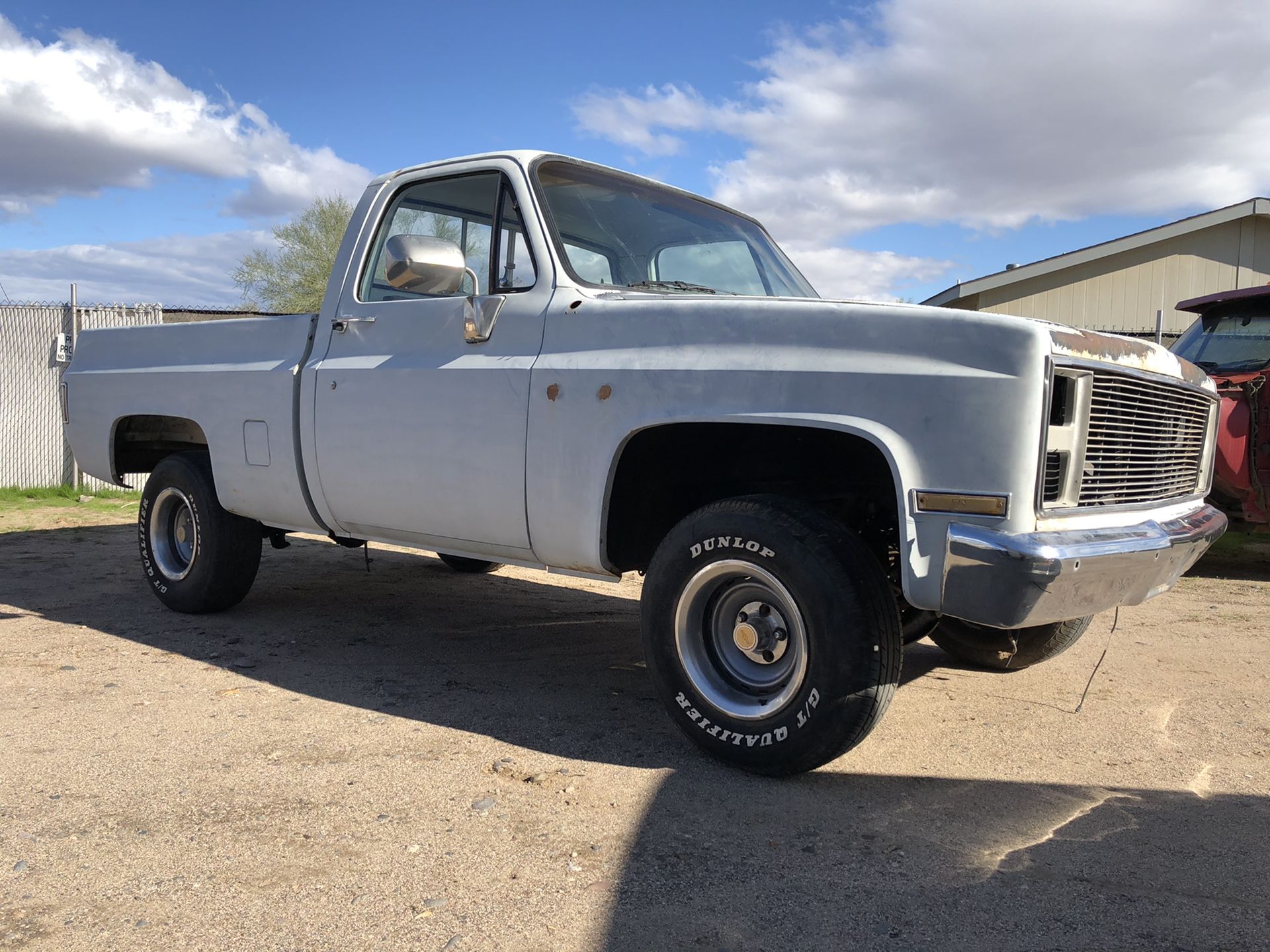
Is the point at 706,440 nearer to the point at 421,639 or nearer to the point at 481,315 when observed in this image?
the point at 481,315

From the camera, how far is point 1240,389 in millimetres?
6770

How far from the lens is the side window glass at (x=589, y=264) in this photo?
3887 mm

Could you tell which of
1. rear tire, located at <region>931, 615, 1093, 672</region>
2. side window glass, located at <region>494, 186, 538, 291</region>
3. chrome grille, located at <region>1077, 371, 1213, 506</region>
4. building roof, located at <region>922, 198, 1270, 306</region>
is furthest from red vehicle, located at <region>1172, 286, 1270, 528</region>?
building roof, located at <region>922, 198, 1270, 306</region>

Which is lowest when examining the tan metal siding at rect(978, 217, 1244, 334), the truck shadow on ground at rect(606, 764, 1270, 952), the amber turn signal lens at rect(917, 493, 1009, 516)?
the truck shadow on ground at rect(606, 764, 1270, 952)

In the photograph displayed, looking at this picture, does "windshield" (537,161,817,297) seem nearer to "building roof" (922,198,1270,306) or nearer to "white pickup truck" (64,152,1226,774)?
"white pickup truck" (64,152,1226,774)

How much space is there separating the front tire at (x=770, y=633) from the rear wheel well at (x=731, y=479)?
0.32 meters

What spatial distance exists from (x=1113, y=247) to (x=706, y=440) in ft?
48.5

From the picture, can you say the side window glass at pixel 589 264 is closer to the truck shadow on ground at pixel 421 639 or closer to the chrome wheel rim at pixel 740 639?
the chrome wheel rim at pixel 740 639

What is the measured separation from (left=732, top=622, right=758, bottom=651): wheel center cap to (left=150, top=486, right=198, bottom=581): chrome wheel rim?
356 cm

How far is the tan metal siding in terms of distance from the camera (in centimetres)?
1625

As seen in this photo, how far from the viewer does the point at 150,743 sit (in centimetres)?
353

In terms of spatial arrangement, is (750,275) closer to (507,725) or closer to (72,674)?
(507,725)

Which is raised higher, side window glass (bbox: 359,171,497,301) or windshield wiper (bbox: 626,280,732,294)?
side window glass (bbox: 359,171,497,301)

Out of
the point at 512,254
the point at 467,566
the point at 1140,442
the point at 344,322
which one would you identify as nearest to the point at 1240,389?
the point at 1140,442
